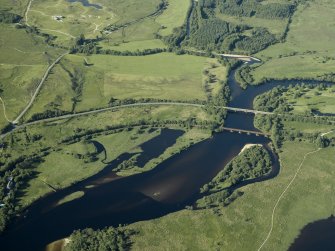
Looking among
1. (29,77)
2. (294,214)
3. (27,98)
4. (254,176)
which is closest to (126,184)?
(254,176)

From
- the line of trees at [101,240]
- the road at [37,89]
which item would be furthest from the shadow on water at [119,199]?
the road at [37,89]

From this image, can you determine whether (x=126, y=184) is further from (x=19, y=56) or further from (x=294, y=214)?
(x=19, y=56)

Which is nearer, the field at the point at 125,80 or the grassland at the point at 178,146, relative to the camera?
the grassland at the point at 178,146

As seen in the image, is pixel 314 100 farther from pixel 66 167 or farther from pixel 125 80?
pixel 66 167

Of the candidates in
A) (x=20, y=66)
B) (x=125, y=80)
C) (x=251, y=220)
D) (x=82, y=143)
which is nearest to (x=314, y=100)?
(x=251, y=220)

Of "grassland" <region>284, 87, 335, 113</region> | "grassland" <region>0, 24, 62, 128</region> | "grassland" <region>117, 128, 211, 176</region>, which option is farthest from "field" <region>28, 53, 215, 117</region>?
"grassland" <region>284, 87, 335, 113</region>

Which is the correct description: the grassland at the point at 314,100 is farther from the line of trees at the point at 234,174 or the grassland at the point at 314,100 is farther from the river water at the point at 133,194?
the line of trees at the point at 234,174
